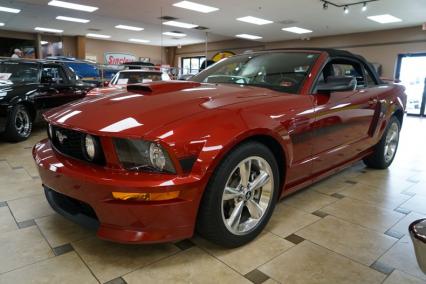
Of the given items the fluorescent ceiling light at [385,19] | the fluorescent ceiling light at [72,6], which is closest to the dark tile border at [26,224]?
the fluorescent ceiling light at [72,6]

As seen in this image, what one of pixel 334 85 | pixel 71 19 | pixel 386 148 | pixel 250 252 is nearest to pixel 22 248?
pixel 250 252

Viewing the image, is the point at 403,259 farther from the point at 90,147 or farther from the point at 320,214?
the point at 90,147

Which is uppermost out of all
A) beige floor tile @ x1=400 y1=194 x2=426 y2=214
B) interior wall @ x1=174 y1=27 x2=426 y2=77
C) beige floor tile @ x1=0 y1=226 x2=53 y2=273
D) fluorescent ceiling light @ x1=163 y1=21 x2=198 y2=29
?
fluorescent ceiling light @ x1=163 y1=21 x2=198 y2=29

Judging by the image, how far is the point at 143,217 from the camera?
1.47 metres

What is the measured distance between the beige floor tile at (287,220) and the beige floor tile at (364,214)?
0.76 ft

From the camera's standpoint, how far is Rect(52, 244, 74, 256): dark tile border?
1.76m

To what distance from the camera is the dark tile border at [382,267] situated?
168 cm

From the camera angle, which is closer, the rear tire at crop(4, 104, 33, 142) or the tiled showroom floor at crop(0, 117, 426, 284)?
the tiled showroom floor at crop(0, 117, 426, 284)

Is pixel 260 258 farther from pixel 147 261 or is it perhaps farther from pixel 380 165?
pixel 380 165

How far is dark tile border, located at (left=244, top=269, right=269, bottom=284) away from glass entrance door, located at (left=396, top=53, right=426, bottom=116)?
1218cm

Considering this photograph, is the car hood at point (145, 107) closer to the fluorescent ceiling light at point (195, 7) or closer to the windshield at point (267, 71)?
the windshield at point (267, 71)

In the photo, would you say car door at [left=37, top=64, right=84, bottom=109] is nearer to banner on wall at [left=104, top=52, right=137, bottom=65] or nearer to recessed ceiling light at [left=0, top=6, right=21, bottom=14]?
recessed ceiling light at [left=0, top=6, right=21, bottom=14]

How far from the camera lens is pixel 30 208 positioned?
233 centimetres

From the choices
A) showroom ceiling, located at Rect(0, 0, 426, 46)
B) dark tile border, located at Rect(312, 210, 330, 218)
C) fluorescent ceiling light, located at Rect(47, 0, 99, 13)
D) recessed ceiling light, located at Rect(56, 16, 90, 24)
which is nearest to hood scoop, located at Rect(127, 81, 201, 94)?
dark tile border, located at Rect(312, 210, 330, 218)
